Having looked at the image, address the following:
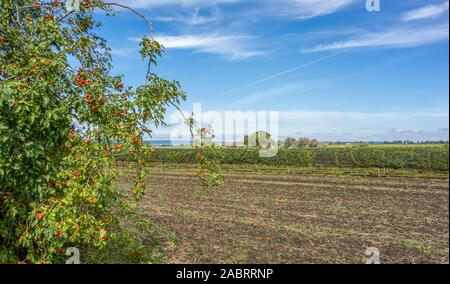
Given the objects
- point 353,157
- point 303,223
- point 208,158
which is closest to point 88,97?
point 208,158

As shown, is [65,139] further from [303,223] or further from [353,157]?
[353,157]

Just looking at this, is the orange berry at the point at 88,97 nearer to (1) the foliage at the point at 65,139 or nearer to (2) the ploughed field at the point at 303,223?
(1) the foliage at the point at 65,139

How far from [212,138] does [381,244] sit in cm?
969

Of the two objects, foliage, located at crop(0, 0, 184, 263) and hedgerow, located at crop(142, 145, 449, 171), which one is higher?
foliage, located at crop(0, 0, 184, 263)

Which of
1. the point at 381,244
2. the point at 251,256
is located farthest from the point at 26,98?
the point at 381,244

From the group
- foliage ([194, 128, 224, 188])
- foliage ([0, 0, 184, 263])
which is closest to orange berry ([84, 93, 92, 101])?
foliage ([0, 0, 184, 263])

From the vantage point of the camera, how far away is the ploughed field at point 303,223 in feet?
35.1

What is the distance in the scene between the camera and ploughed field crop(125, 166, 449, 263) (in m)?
10.7

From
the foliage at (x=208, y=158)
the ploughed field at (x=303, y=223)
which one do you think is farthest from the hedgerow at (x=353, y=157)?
the foliage at (x=208, y=158)

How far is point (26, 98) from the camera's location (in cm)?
389

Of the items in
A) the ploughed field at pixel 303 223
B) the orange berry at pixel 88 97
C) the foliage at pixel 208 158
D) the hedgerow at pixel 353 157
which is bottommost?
the ploughed field at pixel 303 223

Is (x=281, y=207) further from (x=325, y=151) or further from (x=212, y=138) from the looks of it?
(x=325, y=151)

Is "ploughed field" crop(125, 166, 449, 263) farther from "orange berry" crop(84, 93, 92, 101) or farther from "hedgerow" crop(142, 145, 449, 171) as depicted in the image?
"hedgerow" crop(142, 145, 449, 171)

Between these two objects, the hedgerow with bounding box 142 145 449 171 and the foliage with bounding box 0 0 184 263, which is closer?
the foliage with bounding box 0 0 184 263
